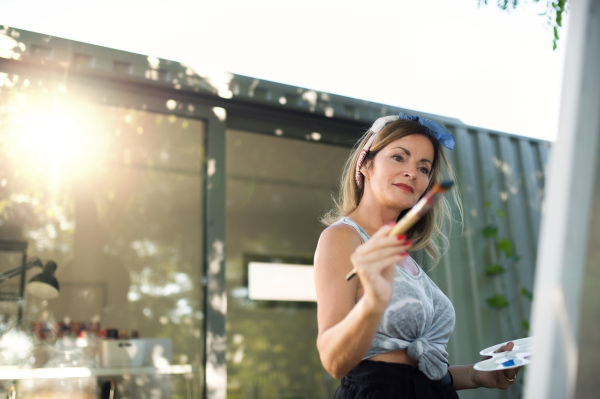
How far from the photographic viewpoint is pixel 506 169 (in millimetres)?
5152

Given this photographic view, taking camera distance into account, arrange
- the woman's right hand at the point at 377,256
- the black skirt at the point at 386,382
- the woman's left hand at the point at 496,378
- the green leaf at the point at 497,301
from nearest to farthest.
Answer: the woman's right hand at the point at 377,256
the black skirt at the point at 386,382
the woman's left hand at the point at 496,378
the green leaf at the point at 497,301

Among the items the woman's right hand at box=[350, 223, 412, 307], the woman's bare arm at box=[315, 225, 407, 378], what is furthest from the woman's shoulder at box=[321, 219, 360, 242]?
the woman's right hand at box=[350, 223, 412, 307]

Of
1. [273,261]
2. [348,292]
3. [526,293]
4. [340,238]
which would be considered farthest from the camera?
[273,261]

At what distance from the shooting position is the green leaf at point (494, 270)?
468 centimetres

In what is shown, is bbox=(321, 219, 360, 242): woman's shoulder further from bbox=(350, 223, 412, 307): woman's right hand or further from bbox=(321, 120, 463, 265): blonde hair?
bbox=(350, 223, 412, 307): woman's right hand

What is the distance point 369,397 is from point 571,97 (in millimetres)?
959

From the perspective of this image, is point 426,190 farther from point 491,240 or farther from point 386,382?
point 491,240

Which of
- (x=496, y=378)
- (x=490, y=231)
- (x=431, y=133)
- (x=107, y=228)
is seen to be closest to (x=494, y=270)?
(x=490, y=231)

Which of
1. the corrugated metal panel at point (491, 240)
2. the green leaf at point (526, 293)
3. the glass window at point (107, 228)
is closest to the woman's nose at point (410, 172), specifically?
the glass window at point (107, 228)

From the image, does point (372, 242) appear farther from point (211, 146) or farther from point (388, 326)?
point (211, 146)

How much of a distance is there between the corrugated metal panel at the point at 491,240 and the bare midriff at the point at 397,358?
2968mm

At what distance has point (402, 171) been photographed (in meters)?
1.75

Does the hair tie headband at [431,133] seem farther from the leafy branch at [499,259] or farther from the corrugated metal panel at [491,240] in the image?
the leafy branch at [499,259]

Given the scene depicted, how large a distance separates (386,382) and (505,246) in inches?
140
